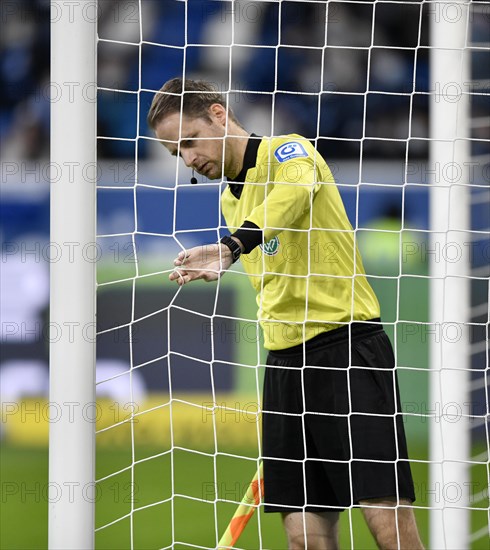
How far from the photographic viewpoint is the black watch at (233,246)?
5.01 ft

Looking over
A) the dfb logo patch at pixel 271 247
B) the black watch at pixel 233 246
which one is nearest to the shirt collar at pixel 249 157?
the dfb logo patch at pixel 271 247

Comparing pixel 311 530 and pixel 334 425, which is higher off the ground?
pixel 334 425

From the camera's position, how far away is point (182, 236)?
3.79 meters

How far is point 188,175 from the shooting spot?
3.99 meters

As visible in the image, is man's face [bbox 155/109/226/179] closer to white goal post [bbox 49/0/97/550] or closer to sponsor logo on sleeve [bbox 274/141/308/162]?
sponsor logo on sleeve [bbox 274/141/308/162]

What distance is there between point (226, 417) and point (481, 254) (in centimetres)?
117

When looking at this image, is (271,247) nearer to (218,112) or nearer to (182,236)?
(218,112)

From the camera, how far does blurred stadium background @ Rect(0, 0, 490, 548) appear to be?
3.27 m

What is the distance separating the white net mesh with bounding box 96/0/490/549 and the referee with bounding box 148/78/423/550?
54 cm

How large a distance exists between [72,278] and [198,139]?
1.38 ft

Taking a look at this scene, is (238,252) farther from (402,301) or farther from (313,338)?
(402,301)

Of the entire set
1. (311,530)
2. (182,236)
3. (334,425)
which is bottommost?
(311,530)

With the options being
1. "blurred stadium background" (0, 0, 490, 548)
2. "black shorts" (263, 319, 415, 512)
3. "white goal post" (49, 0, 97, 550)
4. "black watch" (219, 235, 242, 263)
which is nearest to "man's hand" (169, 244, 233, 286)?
"black watch" (219, 235, 242, 263)

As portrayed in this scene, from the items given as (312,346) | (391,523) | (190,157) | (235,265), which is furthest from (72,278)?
(235,265)
